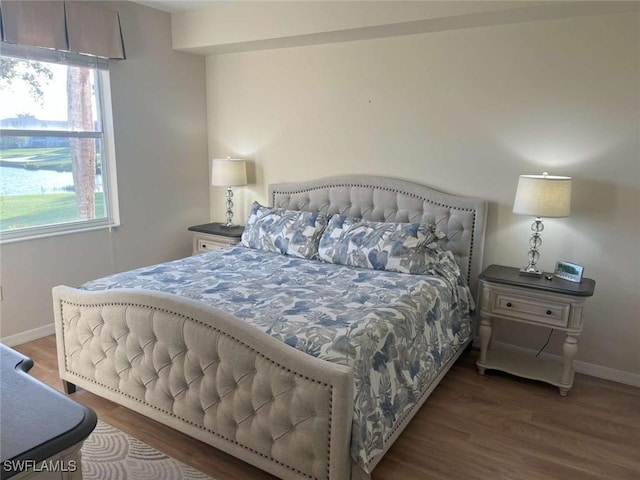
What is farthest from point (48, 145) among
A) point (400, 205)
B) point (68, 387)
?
point (400, 205)

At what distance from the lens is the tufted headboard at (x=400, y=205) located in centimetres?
337

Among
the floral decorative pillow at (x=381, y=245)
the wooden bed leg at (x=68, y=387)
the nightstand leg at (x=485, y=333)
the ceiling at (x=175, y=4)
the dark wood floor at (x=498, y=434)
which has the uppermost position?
the ceiling at (x=175, y=4)

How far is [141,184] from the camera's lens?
418 cm

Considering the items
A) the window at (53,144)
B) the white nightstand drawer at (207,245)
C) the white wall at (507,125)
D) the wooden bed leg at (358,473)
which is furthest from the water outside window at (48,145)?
the wooden bed leg at (358,473)

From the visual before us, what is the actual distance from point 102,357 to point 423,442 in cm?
177

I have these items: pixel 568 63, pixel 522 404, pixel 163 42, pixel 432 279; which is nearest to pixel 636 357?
pixel 522 404

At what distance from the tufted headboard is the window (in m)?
1.53

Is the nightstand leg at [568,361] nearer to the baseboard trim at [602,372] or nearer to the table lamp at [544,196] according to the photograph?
the baseboard trim at [602,372]

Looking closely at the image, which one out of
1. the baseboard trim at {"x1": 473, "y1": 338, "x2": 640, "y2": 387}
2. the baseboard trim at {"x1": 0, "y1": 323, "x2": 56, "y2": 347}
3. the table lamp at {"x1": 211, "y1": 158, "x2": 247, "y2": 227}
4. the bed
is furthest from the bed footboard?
the baseboard trim at {"x1": 473, "y1": 338, "x2": 640, "y2": 387}

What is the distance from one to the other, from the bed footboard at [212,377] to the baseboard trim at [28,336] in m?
1.02

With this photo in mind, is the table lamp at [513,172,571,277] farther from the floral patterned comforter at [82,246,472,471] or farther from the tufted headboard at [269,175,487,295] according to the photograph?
the floral patterned comforter at [82,246,472,471]

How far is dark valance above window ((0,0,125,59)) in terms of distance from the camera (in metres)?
3.12

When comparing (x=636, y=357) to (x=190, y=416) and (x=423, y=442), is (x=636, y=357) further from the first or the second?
(x=190, y=416)

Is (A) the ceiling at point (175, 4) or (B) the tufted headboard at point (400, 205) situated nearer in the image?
(B) the tufted headboard at point (400, 205)
